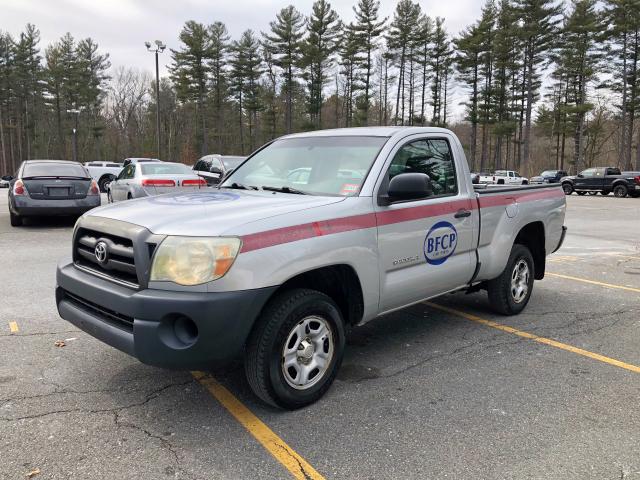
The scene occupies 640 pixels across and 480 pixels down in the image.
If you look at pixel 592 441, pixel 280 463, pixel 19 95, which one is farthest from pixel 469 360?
pixel 19 95

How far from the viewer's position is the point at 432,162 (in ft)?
14.6

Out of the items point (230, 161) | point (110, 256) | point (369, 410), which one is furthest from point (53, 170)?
point (369, 410)

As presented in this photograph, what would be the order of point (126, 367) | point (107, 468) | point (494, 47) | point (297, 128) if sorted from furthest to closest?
point (297, 128)
point (494, 47)
point (126, 367)
point (107, 468)

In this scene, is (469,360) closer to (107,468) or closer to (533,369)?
(533,369)

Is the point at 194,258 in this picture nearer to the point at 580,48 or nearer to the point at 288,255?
the point at 288,255

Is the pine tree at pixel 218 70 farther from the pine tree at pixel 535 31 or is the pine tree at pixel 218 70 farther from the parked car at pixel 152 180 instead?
the parked car at pixel 152 180

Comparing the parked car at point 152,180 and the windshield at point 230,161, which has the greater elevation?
the windshield at point 230,161

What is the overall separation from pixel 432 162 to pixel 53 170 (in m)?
10.1

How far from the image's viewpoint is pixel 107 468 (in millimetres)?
2652

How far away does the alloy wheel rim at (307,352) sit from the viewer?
126 inches

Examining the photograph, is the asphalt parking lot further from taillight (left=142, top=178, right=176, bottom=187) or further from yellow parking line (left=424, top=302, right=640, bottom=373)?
taillight (left=142, top=178, right=176, bottom=187)

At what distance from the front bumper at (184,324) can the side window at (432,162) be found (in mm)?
1762

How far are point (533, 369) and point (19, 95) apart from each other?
73452 millimetres

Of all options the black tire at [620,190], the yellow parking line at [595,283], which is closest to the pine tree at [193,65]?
the black tire at [620,190]
